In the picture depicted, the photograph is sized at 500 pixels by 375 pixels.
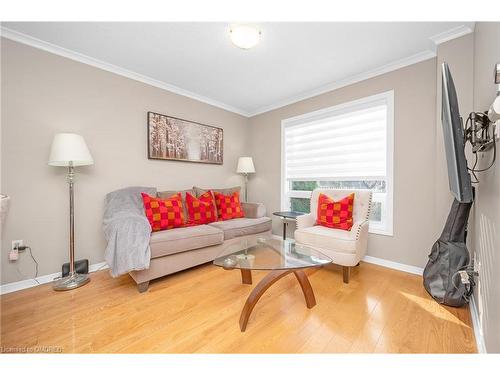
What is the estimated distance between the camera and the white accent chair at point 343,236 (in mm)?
1933

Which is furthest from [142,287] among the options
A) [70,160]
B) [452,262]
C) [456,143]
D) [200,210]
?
[452,262]

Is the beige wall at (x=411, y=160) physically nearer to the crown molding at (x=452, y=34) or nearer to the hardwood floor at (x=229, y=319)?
the crown molding at (x=452, y=34)

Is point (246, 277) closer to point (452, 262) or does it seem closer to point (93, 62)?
point (452, 262)

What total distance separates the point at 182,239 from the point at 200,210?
2.15 feet

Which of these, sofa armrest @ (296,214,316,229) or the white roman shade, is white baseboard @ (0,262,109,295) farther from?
the white roman shade

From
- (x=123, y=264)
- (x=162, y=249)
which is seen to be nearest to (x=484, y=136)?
(x=162, y=249)

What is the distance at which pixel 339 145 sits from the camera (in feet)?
9.21

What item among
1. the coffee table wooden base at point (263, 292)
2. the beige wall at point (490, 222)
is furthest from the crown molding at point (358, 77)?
the coffee table wooden base at point (263, 292)

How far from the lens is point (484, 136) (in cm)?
115

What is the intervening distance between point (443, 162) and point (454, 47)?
1056 mm

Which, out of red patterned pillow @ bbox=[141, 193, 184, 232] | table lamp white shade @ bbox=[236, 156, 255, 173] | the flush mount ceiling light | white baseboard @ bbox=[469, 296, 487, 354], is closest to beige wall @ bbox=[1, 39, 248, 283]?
red patterned pillow @ bbox=[141, 193, 184, 232]

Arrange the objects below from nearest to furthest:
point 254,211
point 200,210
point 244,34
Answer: point 244,34 → point 200,210 → point 254,211

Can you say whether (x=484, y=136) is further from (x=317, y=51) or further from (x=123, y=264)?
(x=123, y=264)

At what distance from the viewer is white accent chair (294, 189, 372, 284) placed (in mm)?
1933
